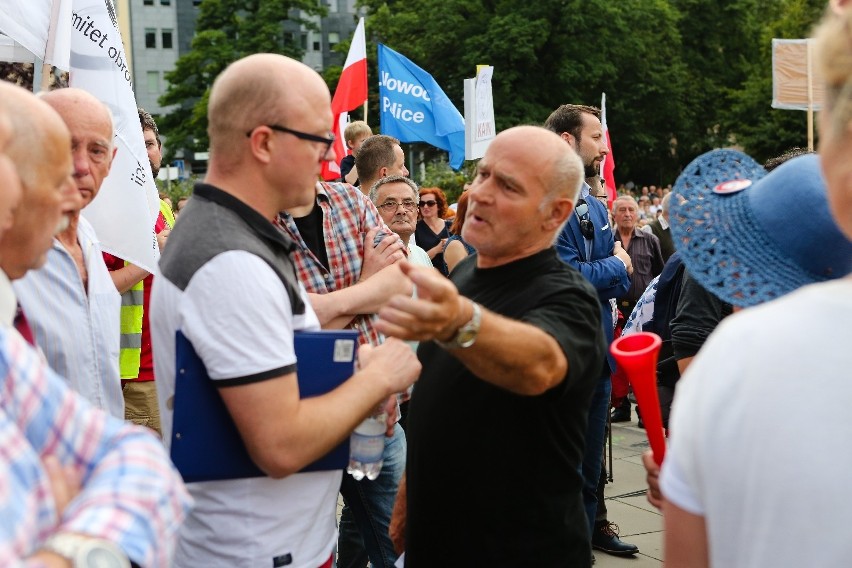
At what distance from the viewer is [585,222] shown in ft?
15.3

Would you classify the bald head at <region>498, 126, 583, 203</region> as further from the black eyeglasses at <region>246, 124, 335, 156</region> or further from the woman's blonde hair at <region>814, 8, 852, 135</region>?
the woman's blonde hair at <region>814, 8, 852, 135</region>

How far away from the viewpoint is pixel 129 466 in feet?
4.66

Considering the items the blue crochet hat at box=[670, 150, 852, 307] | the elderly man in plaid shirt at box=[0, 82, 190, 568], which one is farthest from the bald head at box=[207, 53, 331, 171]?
the blue crochet hat at box=[670, 150, 852, 307]

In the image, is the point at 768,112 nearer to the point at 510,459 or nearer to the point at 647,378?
the point at 510,459

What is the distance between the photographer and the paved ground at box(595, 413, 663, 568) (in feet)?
16.8

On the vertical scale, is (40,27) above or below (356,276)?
above

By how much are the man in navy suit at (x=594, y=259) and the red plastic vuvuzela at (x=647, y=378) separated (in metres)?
2.15

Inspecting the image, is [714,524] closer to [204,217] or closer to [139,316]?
[204,217]

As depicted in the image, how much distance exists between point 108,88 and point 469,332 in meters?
2.98

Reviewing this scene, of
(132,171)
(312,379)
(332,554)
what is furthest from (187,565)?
(132,171)

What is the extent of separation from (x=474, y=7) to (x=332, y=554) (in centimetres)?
3680

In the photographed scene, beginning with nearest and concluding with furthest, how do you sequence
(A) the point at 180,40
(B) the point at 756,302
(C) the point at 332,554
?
1. (B) the point at 756,302
2. (C) the point at 332,554
3. (A) the point at 180,40

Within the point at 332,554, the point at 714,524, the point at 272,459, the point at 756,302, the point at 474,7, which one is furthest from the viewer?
the point at 474,7

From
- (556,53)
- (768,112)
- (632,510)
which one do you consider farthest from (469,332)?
(768,112)
